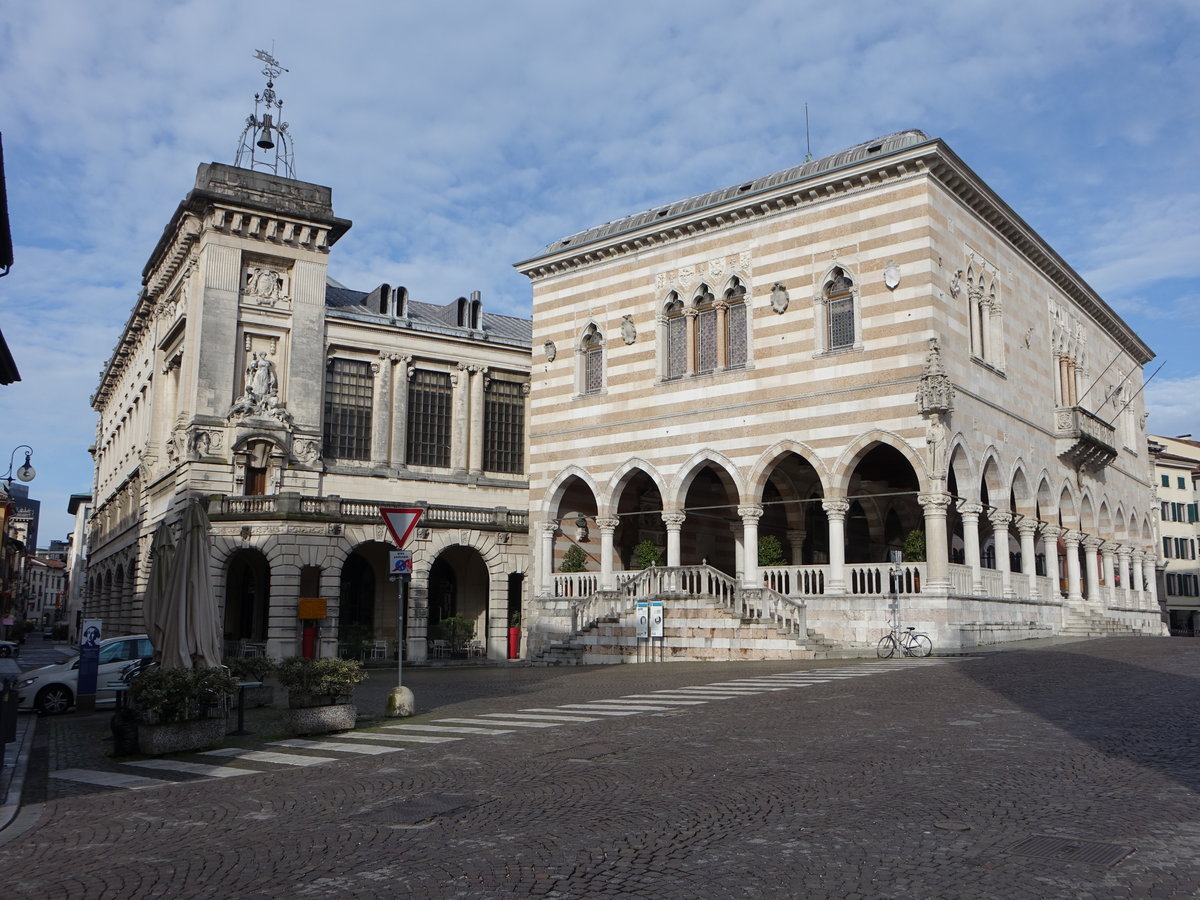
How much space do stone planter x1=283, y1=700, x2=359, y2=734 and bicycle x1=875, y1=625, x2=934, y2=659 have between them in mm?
15449

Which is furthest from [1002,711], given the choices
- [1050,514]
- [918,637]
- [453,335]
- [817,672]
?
[453,335]

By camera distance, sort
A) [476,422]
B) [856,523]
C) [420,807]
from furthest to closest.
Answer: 1. [476,422]
2. [856,523]
3. [420,807]

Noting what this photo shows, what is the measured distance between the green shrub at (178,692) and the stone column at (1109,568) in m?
36.1

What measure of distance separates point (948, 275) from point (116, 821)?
26.2 metres

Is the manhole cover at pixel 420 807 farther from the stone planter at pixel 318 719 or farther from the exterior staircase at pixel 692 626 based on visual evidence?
the exterior staircase at pixel 692 626

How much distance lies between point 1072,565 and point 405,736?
29.9 m

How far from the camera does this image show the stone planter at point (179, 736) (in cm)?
1289

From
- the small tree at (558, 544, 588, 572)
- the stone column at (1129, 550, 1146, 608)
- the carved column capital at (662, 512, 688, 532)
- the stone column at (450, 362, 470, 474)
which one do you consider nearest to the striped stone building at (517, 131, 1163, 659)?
the carved column capital at (662, 512, 688, 532)

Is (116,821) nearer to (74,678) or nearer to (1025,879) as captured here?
(1025,879)

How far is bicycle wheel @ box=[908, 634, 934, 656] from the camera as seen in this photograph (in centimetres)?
2605

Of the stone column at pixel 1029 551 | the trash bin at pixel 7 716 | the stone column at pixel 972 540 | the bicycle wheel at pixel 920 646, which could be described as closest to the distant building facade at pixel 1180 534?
the stone column at pixel 1029 551

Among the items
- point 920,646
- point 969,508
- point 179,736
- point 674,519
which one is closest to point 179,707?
point 179,736

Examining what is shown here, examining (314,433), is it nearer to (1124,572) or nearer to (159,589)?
(159,589)

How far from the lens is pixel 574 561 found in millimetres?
36438
